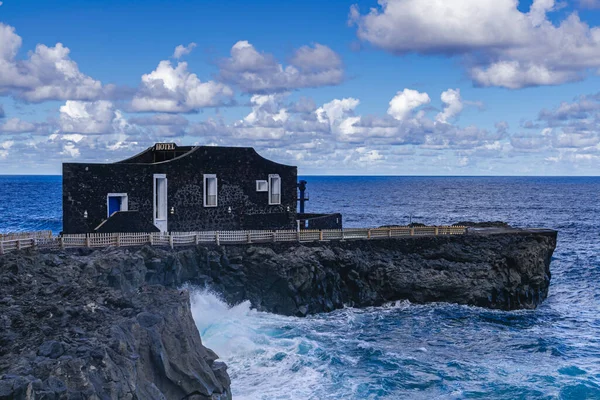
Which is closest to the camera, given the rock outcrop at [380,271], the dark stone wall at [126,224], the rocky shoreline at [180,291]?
the rocky shoreline at [180,291]

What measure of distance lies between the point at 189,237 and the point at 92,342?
20.4m

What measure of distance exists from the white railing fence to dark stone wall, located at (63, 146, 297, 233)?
9.23ft

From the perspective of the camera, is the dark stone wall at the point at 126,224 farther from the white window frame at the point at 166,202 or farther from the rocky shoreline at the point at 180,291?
the rocky shoreline at the point at 180,291

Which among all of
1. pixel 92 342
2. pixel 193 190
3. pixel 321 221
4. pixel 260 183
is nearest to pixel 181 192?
pixel 193 190

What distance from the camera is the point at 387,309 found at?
43.8 metres

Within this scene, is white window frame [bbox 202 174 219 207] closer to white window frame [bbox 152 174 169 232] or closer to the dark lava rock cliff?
white window frame [bbox 152 174 169 232]

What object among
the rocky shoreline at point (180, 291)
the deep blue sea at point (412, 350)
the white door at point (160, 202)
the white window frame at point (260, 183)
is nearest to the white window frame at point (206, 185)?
the white door at point (160, 202)

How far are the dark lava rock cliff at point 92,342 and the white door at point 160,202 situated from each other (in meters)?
13.8

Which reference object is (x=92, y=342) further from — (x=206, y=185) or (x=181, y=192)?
(x=206, y=185)

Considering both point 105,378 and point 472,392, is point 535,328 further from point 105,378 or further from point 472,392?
point 105,378

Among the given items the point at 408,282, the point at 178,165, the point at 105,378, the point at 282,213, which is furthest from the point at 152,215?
the point at 105,378

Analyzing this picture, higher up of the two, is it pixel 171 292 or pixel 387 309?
pixel 171 292

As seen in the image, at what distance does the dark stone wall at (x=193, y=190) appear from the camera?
41.2m

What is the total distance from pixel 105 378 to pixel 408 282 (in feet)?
95.5
